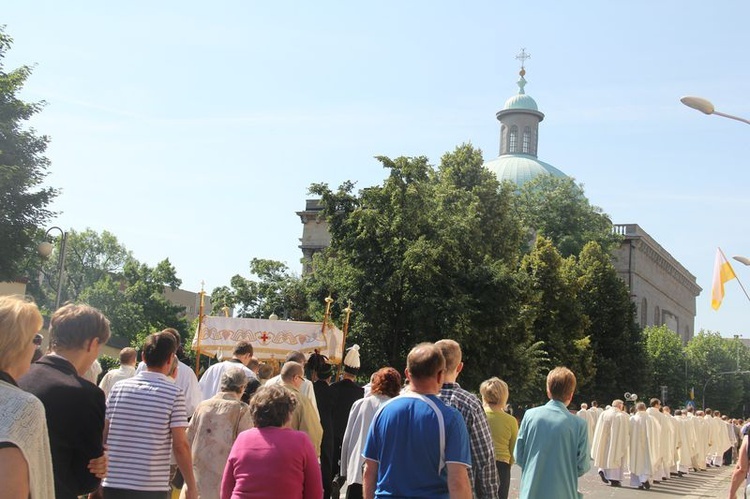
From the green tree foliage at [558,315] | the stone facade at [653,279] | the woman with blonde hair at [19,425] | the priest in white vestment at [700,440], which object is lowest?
the priest in white vestment at [700,440]

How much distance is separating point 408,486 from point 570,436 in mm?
2122

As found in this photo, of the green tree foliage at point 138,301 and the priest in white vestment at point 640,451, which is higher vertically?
the green tree foliage at point 138,301

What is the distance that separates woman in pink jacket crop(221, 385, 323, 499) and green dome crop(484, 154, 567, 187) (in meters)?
92.4

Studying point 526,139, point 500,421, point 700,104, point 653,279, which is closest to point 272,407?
point 500,421

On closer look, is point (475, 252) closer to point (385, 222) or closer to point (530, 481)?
point (385, 222)

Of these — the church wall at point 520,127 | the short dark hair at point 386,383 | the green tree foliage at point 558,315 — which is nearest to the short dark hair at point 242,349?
the short dark hair at point 386,383

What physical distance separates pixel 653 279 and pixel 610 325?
41.9m

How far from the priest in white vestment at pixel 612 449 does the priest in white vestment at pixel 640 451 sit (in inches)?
6.7

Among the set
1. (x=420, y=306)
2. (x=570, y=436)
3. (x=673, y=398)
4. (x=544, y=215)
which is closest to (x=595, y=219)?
(x=544, y=215)

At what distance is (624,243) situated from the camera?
9912cm

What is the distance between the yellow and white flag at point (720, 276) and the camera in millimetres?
37375

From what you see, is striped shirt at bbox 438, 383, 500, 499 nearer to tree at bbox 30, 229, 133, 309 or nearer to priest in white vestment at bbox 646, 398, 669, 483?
priest in white vestment at bbox 646, 398, 669, 483

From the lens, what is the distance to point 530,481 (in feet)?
25.2

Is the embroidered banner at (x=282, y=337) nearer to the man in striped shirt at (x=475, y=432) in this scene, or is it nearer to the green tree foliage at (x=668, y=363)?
the man in striped shirt at (x=475, y=432)
